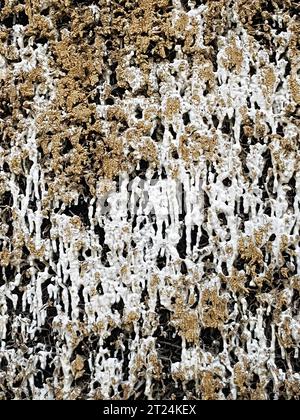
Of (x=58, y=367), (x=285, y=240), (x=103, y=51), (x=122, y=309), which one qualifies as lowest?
(x=58, y=367)

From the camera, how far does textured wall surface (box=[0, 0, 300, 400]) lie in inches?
72.6

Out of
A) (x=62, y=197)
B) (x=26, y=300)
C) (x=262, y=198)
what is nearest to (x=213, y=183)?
(x=262, y=198)

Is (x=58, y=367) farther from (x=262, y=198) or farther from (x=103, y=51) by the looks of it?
(x=103, y=51)

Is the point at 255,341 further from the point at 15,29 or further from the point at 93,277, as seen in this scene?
the point at 15,29

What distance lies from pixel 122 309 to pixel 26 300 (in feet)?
0.95

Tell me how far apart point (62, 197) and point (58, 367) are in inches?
19.8

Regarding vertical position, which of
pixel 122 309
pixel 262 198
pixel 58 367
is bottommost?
pixel 58 367

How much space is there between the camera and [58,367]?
1853mm

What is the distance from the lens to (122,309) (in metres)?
1.85

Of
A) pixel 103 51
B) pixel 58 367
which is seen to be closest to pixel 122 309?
pixel 58 367

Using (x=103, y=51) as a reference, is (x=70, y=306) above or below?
below

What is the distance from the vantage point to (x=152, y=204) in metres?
1.86

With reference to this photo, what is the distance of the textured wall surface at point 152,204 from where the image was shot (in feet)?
6.05
